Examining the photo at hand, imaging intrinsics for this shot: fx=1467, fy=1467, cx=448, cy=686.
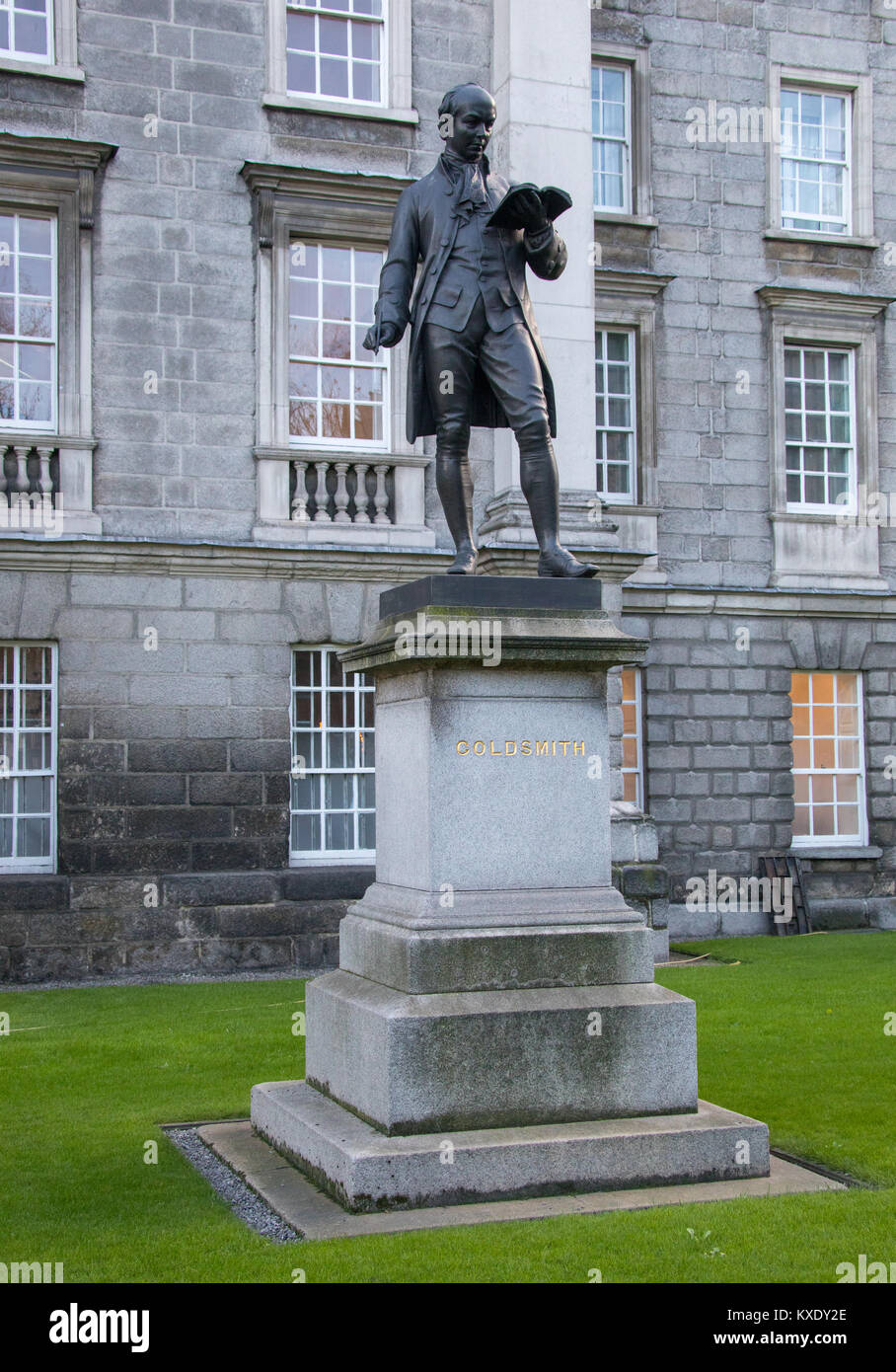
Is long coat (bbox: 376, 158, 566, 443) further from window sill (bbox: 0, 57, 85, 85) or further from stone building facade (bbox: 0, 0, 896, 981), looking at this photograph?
window sill (bbox: 0, 57, 85, 85)

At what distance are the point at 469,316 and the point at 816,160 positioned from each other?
15.3 metres

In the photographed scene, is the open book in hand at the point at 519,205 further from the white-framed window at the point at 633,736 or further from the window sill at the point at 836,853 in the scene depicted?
the window sill at the point at 836,853

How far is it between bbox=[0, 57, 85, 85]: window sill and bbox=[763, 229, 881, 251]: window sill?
372 inches

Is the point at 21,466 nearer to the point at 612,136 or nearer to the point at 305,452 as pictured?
the point at 305,452

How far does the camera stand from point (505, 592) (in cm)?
690

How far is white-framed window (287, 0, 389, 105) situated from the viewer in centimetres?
1678

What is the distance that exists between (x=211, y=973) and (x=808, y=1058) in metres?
7.43

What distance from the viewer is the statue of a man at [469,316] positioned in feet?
23.9

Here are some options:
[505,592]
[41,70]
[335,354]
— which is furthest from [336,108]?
[505,592]

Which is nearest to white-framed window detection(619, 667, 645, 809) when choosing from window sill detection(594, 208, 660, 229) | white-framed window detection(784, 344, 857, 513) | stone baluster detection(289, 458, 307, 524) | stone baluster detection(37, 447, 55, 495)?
white-framed window detection(784, 344, 857, 513)

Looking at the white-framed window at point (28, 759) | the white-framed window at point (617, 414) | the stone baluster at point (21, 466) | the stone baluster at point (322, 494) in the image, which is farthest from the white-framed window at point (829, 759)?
the stone baluster at point (21, 466)

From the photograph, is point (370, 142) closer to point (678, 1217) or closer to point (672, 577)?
point (672, 577)

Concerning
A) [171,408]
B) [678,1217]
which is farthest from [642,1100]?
[171,408]

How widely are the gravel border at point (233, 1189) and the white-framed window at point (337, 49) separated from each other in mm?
12881
